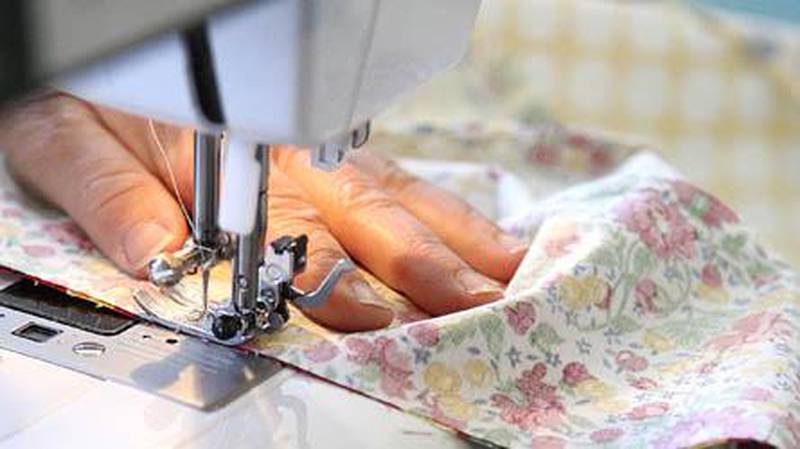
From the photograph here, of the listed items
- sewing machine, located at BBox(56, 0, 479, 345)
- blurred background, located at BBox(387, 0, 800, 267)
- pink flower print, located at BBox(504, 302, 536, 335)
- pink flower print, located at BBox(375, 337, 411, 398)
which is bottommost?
blurred background, located at BBox(387, 0, 800, 267)

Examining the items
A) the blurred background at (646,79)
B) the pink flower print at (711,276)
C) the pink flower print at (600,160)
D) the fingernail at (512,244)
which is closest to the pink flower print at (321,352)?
the fingernail at (512,244)

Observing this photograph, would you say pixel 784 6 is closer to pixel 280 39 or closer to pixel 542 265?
pixel 542 265

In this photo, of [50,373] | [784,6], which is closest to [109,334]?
[50,373]

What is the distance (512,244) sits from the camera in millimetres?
1107

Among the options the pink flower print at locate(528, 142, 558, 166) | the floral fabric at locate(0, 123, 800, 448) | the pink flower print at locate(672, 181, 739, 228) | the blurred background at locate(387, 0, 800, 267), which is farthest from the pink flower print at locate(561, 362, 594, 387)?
the blurred background at locate(387, 0, 800, 267)

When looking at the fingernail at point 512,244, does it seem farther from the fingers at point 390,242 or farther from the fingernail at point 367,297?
the fingernail at point 367,297

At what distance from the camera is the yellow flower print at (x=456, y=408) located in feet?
3.07

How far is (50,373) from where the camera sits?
917 millimetres

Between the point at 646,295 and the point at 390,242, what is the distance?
20cm

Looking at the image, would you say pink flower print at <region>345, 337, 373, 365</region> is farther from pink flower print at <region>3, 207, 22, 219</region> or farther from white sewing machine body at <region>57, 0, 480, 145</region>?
pink flower print at <region>3, 207, 22, 219</region>

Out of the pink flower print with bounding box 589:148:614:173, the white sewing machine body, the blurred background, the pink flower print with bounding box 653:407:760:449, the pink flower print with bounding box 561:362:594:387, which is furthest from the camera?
the blurred background

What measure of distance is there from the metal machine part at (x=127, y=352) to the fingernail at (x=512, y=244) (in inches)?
9.3

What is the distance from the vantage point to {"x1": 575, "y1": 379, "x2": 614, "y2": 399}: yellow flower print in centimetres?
99

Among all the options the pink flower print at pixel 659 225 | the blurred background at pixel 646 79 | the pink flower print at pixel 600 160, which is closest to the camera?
the pink flower print at pixel 659 225
